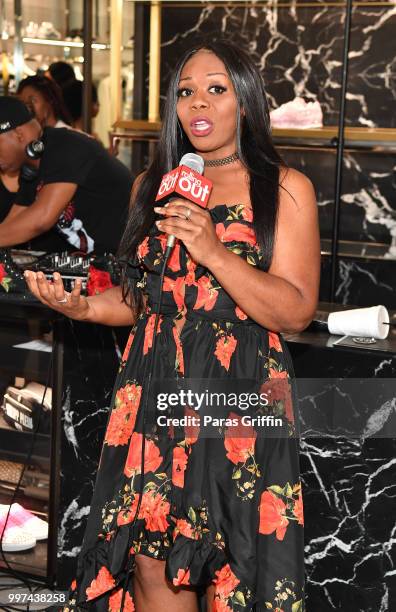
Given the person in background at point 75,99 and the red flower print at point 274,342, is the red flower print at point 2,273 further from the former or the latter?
the person in background at point 75,99

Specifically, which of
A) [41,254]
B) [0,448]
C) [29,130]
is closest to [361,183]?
[29,130]

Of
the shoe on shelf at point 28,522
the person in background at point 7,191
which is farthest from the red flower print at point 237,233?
the person in background at point 7,191

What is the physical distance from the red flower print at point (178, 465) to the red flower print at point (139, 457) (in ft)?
0.10

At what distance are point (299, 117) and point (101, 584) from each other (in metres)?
2.50

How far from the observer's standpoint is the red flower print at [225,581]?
67.7 inches

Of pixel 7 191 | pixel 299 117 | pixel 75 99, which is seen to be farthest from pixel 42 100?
pixel 299 117

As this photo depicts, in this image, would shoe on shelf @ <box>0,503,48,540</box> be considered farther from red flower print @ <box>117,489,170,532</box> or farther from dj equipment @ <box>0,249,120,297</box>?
red flower print @ <box>117,489,170,532</box>

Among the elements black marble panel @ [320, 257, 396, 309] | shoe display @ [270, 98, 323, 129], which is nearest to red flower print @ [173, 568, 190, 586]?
black marble panel @ [320, 257, 396, 309]

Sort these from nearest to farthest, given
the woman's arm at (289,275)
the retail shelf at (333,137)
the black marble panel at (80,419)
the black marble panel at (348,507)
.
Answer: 1. the woman's arm at (289,275)
2. the black marble panel at (348,507)
3. the black marble panel at (80,419)
4. the retail shelf at (333,137)

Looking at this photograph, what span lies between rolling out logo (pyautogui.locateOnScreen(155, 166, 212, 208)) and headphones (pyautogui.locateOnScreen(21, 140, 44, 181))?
5.04ft

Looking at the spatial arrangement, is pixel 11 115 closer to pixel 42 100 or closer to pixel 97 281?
pixel 97 281

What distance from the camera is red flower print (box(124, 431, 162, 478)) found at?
1.75m

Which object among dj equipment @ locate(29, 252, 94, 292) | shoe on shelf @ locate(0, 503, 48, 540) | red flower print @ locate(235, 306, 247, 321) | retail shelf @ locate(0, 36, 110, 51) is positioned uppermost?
retail shelf @ locate(0, 36, 110, 51)

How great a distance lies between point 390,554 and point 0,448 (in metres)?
1.08
